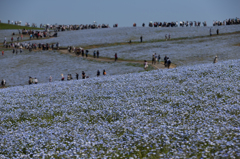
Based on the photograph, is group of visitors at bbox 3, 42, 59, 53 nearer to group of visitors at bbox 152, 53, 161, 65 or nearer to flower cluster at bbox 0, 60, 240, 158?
group of visitors at bbox 152, 53, 161, 65

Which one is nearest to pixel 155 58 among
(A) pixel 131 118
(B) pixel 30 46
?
(B) pixel 30 46

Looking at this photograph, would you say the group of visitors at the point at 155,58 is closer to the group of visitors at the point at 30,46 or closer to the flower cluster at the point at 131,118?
the flower cluster at the point at 131,118

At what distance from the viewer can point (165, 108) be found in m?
18.2

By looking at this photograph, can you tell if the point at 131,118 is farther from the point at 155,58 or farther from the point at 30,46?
the point at 30,46

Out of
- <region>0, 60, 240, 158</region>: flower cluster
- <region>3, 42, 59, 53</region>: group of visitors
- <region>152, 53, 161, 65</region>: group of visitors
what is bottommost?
<region>0, 60, 240, 158</region>: flower cluster

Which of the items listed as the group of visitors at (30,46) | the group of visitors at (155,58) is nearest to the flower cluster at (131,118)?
the group of visitors at (155,58)

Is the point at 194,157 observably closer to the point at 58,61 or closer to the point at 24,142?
the point at 24,142

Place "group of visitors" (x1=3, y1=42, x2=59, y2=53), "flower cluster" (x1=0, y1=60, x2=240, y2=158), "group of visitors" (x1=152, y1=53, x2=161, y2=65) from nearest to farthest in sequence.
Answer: "flower cluster" (x1=0, y1=60, x2=240, y2=158) < "group of visitors" (x1=152, y1=53, x2=161, y2=65) < "group of visitors" (x1=3, y1=42, x2=59, y2=53)

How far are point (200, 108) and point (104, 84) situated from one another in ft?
37.5

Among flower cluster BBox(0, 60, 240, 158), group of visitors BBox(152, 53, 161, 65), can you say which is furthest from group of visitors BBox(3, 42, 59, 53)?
flower cluster BBox(0, 60, 240, 158)

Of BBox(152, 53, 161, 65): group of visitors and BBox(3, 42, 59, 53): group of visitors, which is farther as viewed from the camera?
BBox(3, 42, 59, 53): group of visitors

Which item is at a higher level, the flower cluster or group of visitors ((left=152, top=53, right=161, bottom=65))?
group of visitors ((left=152, top=53, right=161, bottom=65))

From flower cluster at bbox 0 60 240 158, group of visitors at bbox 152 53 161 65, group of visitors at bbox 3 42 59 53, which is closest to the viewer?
flower cluster at bbox 0 60 240 158

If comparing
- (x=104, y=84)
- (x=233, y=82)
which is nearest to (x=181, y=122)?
(x=233, y=82)
